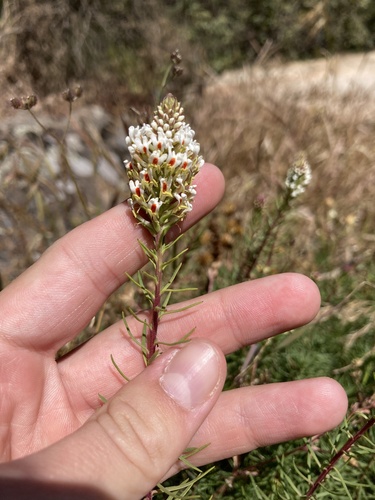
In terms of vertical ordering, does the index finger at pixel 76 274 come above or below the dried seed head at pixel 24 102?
below

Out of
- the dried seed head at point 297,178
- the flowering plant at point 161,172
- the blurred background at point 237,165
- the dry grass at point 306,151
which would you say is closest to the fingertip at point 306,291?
the blurred background at point 237,165

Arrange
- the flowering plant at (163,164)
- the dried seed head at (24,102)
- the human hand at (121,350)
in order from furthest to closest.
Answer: the dried seed head at (24,102), the human hand at (121,350), the flowering plant at (163,164)

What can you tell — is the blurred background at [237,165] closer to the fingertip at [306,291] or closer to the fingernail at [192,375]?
the fingertip at [306,291]

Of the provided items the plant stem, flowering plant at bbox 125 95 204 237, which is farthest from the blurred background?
the plant stem

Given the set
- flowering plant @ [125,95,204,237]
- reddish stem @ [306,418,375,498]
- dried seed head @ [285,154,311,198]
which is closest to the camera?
reddish stem @ [306,418,375,498]

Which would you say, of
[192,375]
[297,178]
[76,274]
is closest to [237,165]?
[297,178]

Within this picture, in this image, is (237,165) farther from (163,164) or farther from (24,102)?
(163,164)

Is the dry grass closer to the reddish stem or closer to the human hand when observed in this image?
the human hand
